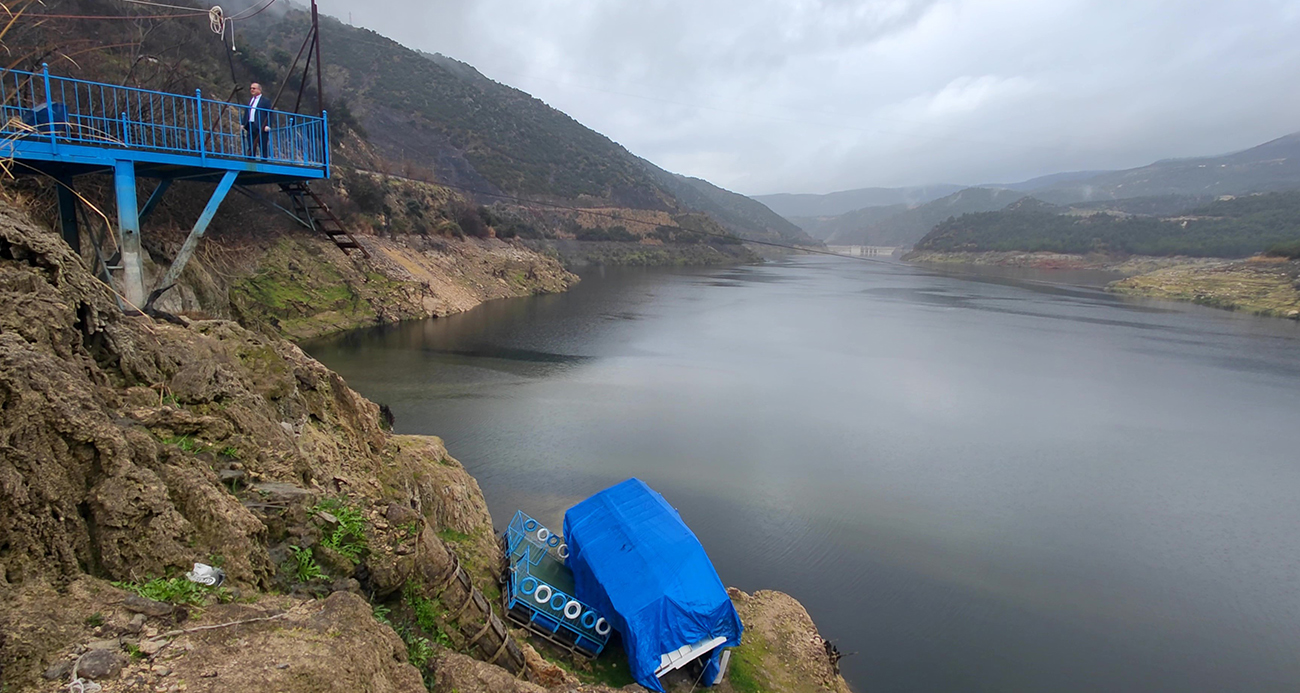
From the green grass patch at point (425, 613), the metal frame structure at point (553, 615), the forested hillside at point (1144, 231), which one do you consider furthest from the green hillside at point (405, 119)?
Answer: the forested hillside at point (1144, 231)

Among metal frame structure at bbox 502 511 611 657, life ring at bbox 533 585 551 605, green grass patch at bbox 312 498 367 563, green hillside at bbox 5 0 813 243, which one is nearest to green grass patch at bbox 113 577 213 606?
green grass patch at bbox 312 498 367 563

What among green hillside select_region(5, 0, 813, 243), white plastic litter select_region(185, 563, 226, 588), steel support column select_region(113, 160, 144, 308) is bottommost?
white plastic litter select_region(185, 563, 226, 588)

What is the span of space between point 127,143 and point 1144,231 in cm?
12054

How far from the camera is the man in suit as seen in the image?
9.30 m

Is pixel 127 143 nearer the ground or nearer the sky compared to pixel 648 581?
nearer the sky

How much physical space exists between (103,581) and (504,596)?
5.39 meters

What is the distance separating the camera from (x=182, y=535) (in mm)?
4004

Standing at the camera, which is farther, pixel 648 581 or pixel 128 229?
pixel 128 229

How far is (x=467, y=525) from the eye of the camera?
9.32 m

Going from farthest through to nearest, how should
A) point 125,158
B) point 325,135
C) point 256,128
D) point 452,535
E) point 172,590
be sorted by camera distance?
point 325,135
point 256,128
point 452,535
point 125,158
point 172,590

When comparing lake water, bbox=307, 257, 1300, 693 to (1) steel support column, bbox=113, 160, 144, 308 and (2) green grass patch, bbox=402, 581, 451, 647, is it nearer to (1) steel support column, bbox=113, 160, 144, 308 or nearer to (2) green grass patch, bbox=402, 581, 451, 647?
(2) green grass patch, bbox=402, 581, 451, 647

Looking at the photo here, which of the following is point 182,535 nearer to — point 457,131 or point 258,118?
point 258,118

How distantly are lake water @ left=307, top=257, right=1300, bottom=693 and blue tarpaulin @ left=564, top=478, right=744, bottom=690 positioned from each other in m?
2.69

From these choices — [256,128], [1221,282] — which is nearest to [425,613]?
[256,128]
